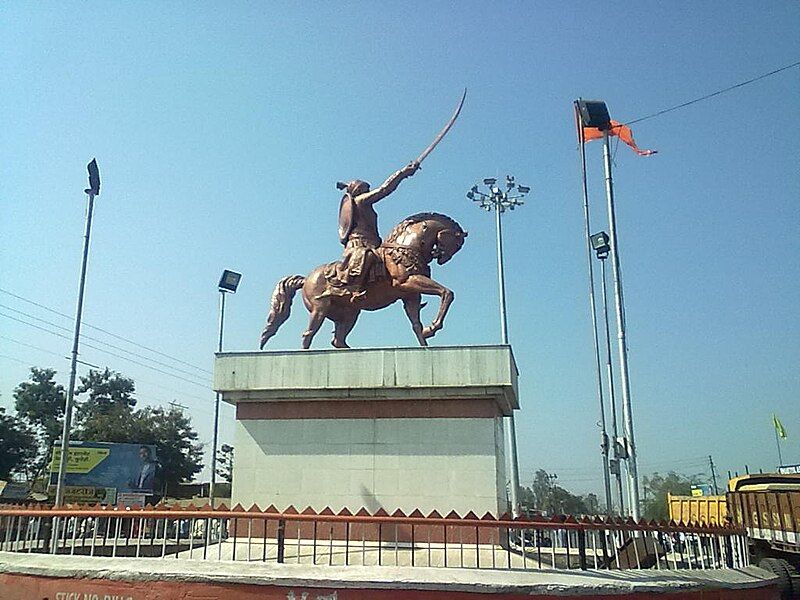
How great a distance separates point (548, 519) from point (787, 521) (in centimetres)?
1052

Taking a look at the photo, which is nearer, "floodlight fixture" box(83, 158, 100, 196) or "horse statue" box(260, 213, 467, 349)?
"horse statue" box(260, 213, 467, 349)

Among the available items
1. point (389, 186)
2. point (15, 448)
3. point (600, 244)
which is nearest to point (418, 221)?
point (389, 186)

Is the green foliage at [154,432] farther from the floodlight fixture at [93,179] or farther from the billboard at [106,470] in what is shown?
the floodlight fixture at [93,179]

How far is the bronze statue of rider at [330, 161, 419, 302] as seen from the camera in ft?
41.1

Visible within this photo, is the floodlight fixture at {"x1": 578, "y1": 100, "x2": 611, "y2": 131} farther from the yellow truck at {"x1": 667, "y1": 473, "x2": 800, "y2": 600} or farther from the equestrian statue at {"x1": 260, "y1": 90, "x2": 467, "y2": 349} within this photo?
the yellow truck at {"x1": 667, "y1": 473, "x2": 800, "y2": 600}

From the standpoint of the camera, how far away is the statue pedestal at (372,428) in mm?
10539

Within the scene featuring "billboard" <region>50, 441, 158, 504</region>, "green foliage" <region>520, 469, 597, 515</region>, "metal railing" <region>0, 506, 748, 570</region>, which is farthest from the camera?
"green foliage" <region>520, 469, 597, 515</region>

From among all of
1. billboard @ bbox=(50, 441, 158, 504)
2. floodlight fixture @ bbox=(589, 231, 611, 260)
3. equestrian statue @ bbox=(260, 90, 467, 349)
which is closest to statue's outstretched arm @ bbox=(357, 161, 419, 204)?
equestrian statue @ bbox=(260, 90, 467, 349)

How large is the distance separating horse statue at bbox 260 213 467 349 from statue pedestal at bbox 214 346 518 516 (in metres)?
1.56

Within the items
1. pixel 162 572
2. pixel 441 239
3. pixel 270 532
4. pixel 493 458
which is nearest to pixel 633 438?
pixel 493 458

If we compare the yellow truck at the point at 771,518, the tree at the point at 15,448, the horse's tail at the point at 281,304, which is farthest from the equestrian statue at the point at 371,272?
the tree at the point at 15,448

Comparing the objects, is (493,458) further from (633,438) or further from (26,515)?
(26,515)

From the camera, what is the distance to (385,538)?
31.8 ft

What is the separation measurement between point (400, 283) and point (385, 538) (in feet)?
14.8
